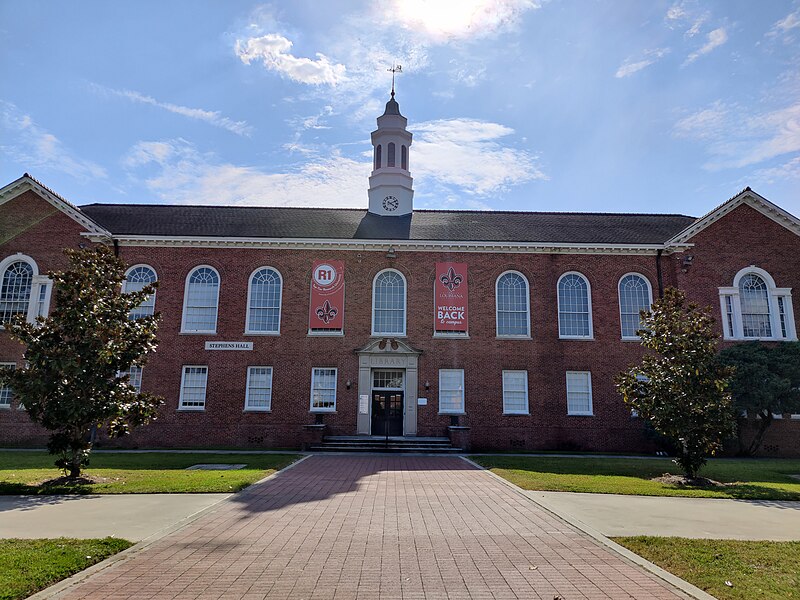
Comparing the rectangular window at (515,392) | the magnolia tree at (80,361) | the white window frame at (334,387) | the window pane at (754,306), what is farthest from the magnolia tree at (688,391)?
the magnolia tree at (80,361)

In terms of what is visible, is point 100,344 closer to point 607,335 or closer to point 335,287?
point 335,287

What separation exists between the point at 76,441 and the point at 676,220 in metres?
30.1

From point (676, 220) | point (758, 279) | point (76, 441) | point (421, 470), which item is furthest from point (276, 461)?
point (676, 220)

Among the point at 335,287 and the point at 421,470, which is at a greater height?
the point at 335,287

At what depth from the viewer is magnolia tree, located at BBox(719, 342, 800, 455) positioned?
21.2 m

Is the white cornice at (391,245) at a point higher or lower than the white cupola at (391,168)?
lower

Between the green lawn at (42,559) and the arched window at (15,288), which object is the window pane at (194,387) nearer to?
the arched window at (15,288)

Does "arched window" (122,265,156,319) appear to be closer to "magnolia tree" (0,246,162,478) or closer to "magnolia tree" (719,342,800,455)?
"magnolia tree" (0,246,162,478)

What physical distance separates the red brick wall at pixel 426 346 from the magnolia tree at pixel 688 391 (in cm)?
878

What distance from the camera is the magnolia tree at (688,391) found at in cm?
1520

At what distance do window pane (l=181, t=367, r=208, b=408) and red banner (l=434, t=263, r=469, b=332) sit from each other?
35.2ft

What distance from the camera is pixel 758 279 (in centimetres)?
2556

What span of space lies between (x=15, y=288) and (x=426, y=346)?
1897 centimetres

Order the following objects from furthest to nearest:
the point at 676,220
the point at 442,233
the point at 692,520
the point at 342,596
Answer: the point at 676,220, the point at 442,233, the point at 692,520, the point at 342,596
